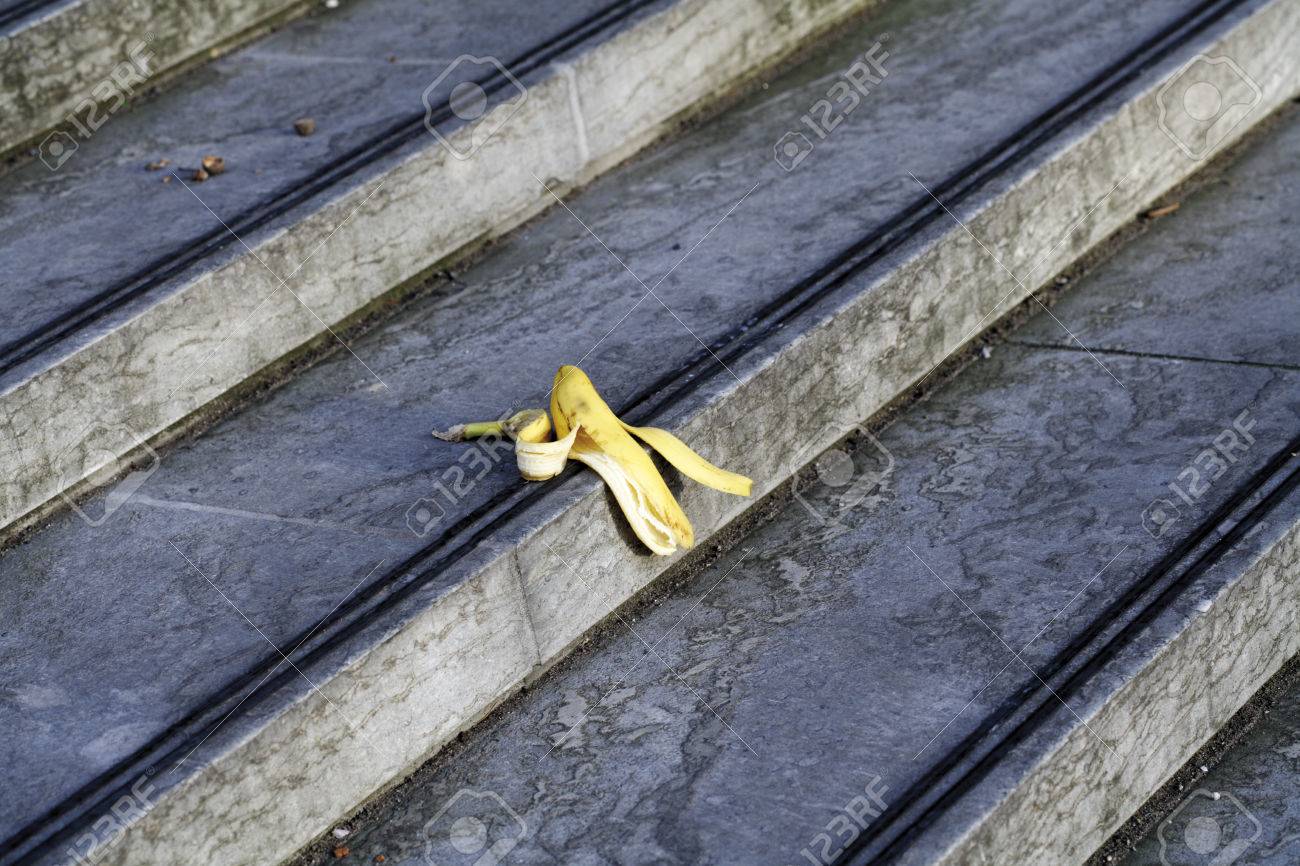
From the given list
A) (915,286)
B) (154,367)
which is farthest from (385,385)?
(915,286)

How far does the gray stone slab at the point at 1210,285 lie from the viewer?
3.54 metres

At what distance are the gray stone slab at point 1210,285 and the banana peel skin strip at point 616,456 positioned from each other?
1138mm

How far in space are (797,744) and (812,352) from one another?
0.89 metres

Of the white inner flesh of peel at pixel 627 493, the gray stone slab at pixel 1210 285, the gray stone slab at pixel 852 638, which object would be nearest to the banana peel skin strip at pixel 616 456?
the white inner flesh of peel at pixel 627 493

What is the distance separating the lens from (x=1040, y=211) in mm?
3756

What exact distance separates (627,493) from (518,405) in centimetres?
39

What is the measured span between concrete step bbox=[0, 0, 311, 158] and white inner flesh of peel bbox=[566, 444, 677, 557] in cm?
176

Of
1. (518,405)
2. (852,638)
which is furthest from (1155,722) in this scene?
(518,405)

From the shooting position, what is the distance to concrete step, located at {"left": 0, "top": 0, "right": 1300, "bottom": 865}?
2.55 m

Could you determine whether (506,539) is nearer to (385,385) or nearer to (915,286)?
(385,385)

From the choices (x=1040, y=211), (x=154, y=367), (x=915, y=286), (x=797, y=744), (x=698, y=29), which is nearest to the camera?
(x=797, y=744)

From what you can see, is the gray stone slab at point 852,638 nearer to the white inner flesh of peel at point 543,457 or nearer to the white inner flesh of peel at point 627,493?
the white inner flesh of peel at point 627,493

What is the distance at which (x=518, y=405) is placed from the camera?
10.4 ft

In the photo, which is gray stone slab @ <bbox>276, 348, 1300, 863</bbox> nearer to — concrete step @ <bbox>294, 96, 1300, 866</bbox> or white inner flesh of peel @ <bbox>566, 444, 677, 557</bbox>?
concrete step @ <bbox>294, 96, 1300, 866</bbox>
